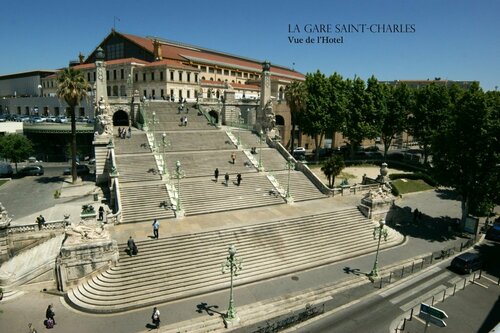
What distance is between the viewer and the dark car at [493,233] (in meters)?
31.1

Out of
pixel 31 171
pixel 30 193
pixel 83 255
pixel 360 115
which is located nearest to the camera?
pixel 83 255

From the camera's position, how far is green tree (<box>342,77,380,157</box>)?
52.4 m

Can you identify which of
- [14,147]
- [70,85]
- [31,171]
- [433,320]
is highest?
[70,85]

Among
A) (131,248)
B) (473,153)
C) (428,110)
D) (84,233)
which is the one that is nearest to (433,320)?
(131,248)

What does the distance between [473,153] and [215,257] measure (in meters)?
25.1

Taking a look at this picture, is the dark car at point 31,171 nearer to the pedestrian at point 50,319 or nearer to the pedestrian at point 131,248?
the pedestrian at point 131,248

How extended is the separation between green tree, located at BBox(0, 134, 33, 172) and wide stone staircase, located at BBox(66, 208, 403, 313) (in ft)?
102

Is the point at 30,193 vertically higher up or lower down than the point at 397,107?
lower down

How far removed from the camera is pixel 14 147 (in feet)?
144

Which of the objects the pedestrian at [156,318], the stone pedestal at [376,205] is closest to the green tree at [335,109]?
the stone pedestal at [376,205]

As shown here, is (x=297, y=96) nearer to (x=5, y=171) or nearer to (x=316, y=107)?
(x=316, y=107)

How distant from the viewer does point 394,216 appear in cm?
3366

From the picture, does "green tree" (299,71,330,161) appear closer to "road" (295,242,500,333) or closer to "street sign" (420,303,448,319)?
"road" (295,242,500,333)

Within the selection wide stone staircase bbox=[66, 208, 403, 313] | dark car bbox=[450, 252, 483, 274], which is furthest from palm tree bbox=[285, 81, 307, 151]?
dark car bbox=[450, 252, 483, 274]
